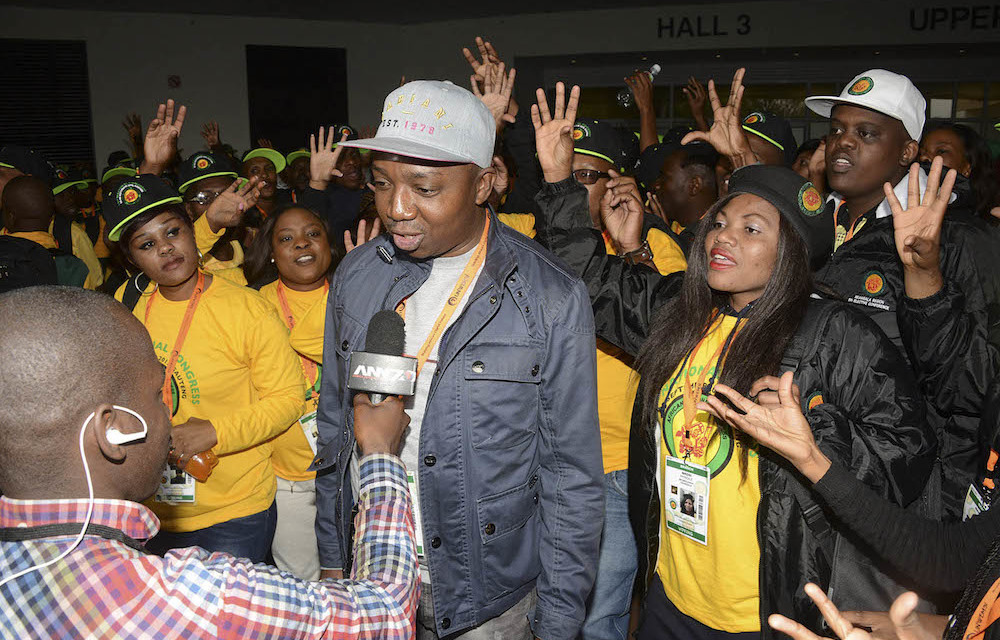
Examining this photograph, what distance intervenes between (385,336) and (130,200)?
1.89 m

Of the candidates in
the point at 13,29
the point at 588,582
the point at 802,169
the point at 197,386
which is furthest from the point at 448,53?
the point at 588,582

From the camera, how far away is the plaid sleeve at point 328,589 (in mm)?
1256

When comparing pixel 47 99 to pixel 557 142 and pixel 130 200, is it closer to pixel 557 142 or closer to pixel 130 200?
pixel 130 200

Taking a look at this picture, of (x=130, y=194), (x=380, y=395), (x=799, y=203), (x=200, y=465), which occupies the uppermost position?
(x=130, y=194)

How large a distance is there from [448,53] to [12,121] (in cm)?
827

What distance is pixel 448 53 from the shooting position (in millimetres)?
15422

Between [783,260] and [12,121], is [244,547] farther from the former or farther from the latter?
[12,121]

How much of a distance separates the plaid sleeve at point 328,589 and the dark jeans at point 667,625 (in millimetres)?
1115

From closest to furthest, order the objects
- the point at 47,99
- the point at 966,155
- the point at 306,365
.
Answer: the point at 306,365 < the point at 966,155 < the point at 47,99

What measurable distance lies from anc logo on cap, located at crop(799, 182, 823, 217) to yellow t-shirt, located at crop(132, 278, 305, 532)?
80.9 inches

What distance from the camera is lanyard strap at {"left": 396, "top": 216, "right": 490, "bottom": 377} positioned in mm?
2256

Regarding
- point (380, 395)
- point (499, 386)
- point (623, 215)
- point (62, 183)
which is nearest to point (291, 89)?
point (62, 183)

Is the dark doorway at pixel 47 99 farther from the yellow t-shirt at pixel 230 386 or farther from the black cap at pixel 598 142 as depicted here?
the black cap at pixel 598 142

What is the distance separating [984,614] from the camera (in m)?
1.22
